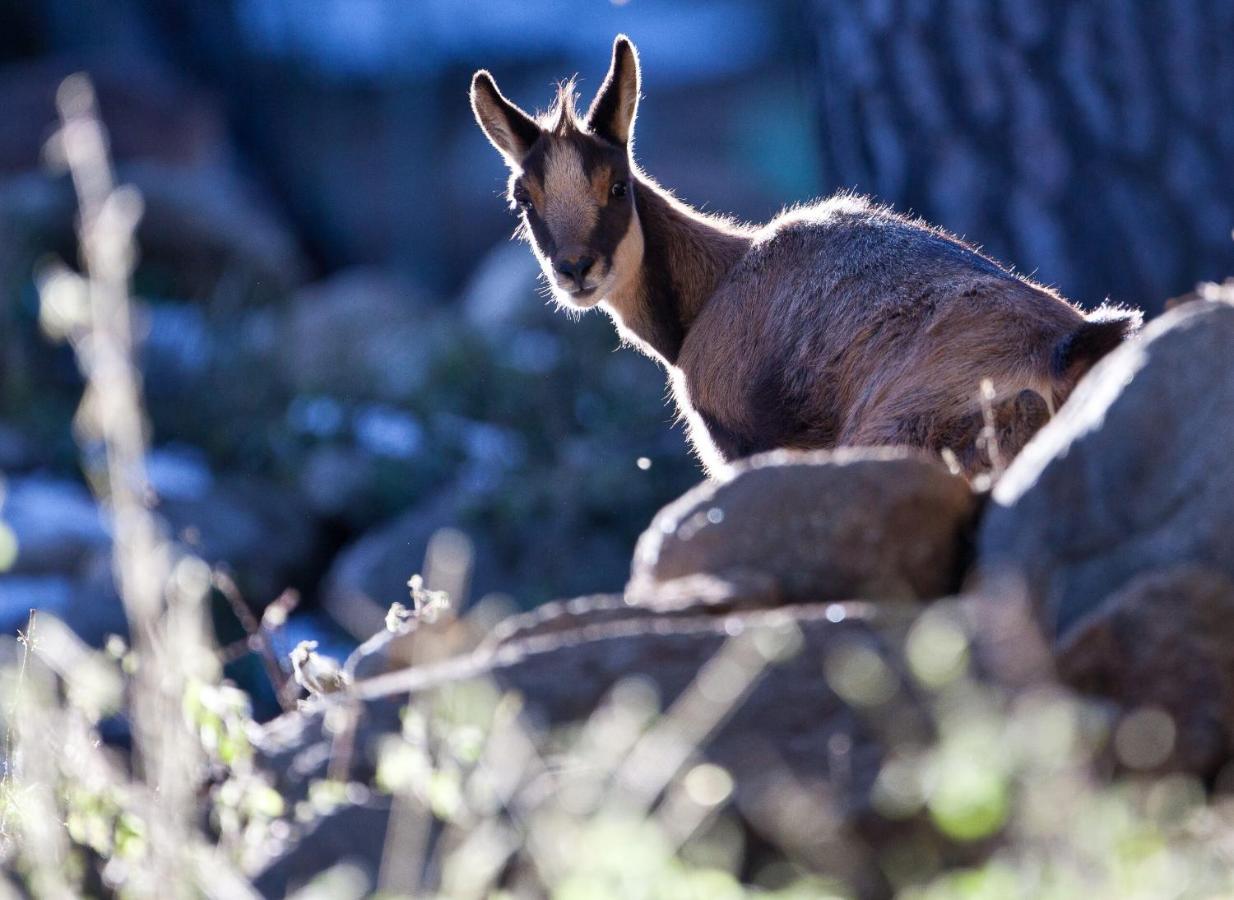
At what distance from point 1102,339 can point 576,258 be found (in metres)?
2.16

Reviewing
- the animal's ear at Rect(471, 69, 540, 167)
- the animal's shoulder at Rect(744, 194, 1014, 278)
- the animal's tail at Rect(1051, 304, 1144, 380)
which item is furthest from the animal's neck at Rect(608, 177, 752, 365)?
the animal's tail at Rect(1051, 304, 1144, 380)

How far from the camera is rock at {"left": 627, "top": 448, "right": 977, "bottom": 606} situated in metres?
3.16

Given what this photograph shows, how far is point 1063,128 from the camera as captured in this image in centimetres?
701

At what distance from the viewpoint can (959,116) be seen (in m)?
7.16

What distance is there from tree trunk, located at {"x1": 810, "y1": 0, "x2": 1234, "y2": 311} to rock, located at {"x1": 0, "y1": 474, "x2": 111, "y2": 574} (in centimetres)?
615

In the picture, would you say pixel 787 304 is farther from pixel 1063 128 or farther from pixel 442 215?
pixel 442 215

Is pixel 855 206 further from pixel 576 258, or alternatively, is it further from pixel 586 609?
pixel 586 609

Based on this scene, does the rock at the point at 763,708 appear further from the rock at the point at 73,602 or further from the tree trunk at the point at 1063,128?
the rock at the point at 73,602

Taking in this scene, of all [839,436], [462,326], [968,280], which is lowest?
[462,326]

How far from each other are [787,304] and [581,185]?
109 centimetres

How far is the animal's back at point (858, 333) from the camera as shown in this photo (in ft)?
16.2

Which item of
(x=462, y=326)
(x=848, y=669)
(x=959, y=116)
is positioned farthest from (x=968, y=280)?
(x=462, y=326)

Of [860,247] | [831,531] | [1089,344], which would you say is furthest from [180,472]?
[831,531]

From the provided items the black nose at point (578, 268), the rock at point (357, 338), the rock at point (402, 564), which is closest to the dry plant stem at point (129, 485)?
the black nose at point (578, 268)
